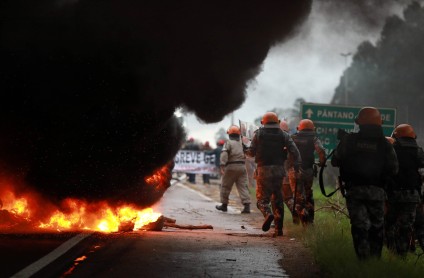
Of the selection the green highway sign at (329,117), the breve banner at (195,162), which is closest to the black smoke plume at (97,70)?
the green highway sign at (329,117)

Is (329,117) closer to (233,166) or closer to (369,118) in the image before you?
(233,166)

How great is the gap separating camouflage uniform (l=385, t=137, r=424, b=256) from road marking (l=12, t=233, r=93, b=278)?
3867mm

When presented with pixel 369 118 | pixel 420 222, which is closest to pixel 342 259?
pixel 369 118

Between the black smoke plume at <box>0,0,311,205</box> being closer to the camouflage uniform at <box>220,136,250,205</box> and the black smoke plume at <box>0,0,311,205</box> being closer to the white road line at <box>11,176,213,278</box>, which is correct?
the white road line at <box>11,176,213,278</box>

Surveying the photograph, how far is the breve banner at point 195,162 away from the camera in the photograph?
29.8m

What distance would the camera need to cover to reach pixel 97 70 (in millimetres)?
9414

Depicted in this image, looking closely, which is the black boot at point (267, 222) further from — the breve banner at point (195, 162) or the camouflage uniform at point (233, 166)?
the breve banner at point (195, 162)

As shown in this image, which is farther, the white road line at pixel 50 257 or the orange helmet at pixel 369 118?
the orange helmet at pixel 369 118

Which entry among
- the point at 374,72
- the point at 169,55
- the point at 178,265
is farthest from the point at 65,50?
the point at 374,72

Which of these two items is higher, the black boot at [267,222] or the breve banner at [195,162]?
the breve banner at [195,162]

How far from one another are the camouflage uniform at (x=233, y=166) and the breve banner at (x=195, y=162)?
13902 millimetres

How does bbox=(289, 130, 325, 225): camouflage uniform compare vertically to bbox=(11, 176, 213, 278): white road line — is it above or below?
above

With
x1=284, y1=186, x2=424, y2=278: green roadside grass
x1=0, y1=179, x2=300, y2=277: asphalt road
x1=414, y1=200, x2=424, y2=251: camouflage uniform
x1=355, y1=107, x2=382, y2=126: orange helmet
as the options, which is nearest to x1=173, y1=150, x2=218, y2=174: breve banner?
x1=284, y1=186, x2=424, y2=278: green roadside grass

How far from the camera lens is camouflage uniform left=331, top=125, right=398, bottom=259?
723 centimetres
